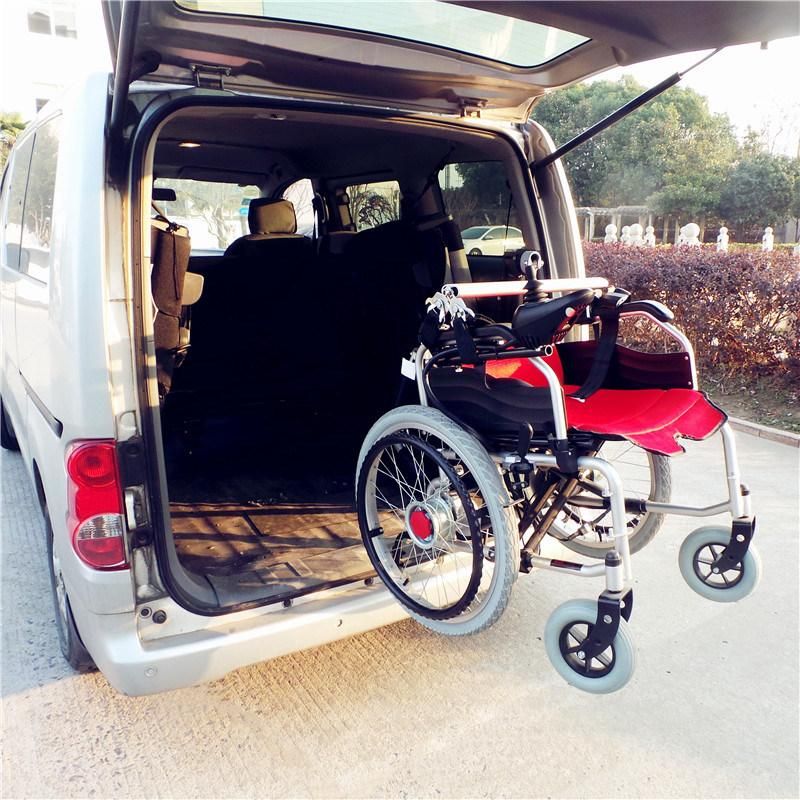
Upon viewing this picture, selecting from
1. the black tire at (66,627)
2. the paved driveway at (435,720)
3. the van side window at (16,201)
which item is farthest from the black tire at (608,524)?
the van side window at (16,201)

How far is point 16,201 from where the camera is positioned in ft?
11.5

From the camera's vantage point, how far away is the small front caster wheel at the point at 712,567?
245 cm

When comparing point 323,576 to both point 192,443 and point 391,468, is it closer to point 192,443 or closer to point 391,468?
point 391,468

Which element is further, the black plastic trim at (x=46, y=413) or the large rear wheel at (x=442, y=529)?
the black plastic trim at (x=46, y=413)

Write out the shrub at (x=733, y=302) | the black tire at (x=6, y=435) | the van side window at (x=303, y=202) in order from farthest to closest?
1. the shrub at (x=733, y=302)
2. the van side window at (x=303, y=202)
3. the black tire at (x=6, y=435)

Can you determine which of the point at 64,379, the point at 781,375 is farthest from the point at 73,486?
the point at 781,375

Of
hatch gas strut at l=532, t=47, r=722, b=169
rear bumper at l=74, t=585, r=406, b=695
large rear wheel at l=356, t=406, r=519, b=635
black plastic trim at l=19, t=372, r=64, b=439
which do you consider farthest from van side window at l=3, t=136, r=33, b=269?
hatch gas strut at l=532, t=47, r=722, b=169

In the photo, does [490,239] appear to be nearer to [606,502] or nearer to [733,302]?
[606,502]

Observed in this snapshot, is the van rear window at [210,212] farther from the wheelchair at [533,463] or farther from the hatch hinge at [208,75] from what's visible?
the wheelchair at [533,463]

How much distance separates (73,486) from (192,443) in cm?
197

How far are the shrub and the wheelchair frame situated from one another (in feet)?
13.1

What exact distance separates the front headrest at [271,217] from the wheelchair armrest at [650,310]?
2.79m

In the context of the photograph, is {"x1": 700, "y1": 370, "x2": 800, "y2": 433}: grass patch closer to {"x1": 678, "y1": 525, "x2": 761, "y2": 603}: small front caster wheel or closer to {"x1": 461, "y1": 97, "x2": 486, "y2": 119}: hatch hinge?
{"x1": 678, "y1": 525, "x2": 761, "y2": 603}: small front caster wheel

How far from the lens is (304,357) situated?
177 inches
